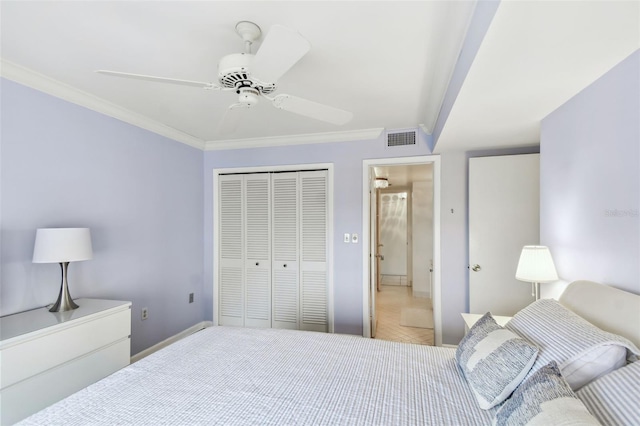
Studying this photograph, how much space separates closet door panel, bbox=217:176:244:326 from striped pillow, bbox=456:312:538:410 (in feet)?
9.37

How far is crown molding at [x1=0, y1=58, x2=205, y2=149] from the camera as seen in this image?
76.5 inches

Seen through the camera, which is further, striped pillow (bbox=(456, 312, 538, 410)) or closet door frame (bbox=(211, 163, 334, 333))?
closet door frame (bbox=(211, 163, 334, 333))

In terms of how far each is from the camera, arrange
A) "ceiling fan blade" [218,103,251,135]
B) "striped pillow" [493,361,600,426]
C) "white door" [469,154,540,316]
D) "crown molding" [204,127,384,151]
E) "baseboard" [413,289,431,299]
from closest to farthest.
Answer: "striped pillow" [493,361,600,426] < "ceiling fan blade" [218,103,251,135] < "white door" [469,154,540,316] < "crown molding" [204,127,384,151] < "baseboard" [413,289,431,299]

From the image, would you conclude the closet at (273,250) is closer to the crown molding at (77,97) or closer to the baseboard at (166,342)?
the baseboard at (166,342)

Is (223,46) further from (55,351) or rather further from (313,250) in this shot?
(313,250)

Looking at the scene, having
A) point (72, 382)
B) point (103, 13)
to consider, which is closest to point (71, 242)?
point (72, 382)

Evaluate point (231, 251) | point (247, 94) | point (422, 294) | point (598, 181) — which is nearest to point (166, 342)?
point (231, 251)

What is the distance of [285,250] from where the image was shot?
357 centimetres

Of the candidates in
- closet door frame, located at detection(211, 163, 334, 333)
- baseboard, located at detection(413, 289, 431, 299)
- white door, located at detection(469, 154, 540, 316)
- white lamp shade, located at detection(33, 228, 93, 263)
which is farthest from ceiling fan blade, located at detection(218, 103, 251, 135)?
baseboard, located at detection(413, 289, 431, 299)

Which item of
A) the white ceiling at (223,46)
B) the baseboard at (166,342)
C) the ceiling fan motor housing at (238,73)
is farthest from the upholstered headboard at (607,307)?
the baseboard at (166,342)

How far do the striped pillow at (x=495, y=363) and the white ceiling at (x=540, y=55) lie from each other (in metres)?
1.21

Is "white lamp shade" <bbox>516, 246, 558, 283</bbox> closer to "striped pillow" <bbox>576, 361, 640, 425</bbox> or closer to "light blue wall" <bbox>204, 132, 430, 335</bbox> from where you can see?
"striped pillow" <bbox>576, 361, 640, 425</bbox>

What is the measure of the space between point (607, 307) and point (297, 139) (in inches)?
116

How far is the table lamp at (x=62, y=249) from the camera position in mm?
1924
